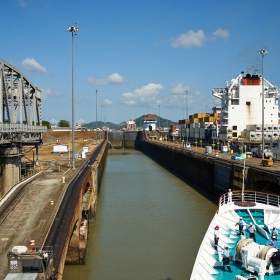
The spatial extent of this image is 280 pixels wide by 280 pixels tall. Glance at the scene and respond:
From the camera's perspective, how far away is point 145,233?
2902 cm

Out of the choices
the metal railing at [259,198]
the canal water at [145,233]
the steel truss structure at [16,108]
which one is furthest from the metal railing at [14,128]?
the metal railing at [259,198]

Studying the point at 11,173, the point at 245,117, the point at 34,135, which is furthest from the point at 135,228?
the point at 245,117

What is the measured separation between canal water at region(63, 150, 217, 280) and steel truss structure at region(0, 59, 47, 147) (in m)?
12.2

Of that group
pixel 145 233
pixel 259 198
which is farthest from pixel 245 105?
pixel 145 233

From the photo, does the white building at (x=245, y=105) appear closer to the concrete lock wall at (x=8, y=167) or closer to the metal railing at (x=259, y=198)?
the metal railing at (x=259, y=198)

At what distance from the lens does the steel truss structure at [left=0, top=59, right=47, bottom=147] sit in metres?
34.4

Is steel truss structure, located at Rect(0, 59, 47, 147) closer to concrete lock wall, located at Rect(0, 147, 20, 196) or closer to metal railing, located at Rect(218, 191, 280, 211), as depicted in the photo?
concrete lock wall, located at Rect(0, 147, 20, 196)

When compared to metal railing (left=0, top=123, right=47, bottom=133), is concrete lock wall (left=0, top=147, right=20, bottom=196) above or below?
below

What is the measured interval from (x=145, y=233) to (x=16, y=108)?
2379cm

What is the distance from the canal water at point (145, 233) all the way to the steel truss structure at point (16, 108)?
12.2m

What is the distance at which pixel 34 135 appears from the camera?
4631 cm

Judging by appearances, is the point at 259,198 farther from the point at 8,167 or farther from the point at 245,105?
the point at 245,105

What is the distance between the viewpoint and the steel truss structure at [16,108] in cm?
3445

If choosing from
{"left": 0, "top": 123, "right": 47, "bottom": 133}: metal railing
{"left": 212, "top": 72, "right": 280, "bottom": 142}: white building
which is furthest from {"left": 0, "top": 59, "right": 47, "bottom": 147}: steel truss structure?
{"left": 212, "top": 72, "right": 280, "bottom": 142}: white building
